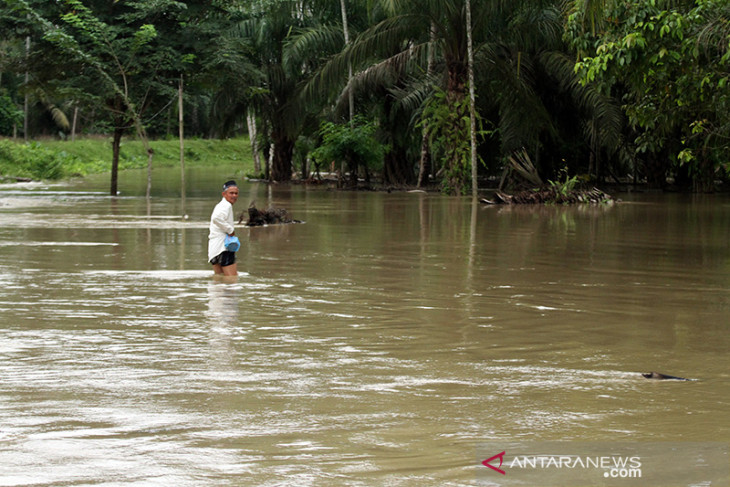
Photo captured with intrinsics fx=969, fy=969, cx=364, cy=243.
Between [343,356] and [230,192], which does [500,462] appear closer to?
[343,356]

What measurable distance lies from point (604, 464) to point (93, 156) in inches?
2117

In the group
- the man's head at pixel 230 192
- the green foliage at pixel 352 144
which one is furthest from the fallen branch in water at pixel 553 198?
the man's head at pixel 230 192

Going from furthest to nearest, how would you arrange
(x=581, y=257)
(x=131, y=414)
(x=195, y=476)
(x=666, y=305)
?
1. (x=581, y=257)
2. (x=666, y=305)
3. (x=131, y=414)
4. (x=195, y=476)

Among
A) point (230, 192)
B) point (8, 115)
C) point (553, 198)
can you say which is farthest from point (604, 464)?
point (8, 115)

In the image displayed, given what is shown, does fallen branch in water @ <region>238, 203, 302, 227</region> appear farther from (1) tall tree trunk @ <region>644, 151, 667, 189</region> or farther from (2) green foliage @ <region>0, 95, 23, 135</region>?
(2) green foliage @ <region>0, 95, 23, 135</region>

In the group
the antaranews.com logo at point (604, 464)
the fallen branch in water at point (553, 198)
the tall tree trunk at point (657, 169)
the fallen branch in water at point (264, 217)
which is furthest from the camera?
Answer: the tall tree trunk at point (657, 169)

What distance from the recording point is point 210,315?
797 centimetres

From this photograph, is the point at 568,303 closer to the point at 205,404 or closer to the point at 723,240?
the point at 205,404

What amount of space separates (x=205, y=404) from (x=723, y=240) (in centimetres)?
1122

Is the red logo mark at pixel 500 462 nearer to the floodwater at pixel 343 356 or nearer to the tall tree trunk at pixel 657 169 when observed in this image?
the floodwater at pixel 343 356

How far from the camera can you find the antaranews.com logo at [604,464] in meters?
4.04

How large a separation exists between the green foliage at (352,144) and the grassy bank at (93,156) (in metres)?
13.1

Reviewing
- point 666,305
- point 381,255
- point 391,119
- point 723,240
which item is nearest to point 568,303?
point 666,305

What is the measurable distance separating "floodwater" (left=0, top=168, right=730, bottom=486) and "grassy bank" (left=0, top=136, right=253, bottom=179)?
27.8m
